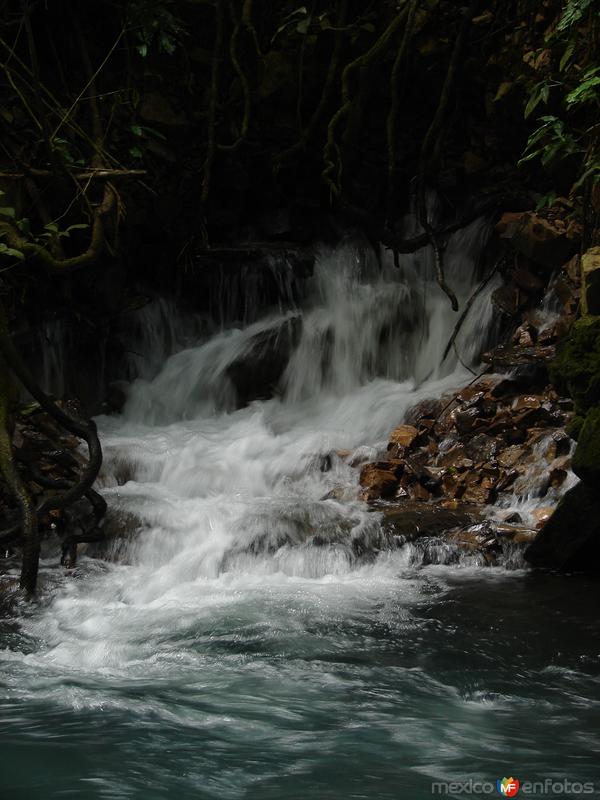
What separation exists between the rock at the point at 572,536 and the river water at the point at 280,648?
0.63ft

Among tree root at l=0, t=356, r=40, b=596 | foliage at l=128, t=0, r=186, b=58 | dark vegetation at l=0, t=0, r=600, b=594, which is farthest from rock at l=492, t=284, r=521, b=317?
tree root at l=0, t=356, r=40, b=596

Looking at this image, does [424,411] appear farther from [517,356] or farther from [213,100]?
[213,100]

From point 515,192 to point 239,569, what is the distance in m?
5.58

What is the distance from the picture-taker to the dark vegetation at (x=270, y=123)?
766 cm

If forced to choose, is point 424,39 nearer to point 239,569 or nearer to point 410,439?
point 410,439

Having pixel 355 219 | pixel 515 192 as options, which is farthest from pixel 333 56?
pixel 515 192

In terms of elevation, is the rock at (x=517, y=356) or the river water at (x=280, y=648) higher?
the rock at (x=517, y=356)

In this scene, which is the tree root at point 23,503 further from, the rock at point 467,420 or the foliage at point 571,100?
the foliage at point 571,100

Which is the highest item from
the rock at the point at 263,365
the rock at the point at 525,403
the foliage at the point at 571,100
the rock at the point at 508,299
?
the foliage at the point at 571,100

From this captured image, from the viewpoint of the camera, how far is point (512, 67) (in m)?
8.27

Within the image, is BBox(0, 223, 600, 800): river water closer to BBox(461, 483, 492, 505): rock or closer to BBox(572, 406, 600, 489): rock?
BBox(572, 406, 600, 489): rock

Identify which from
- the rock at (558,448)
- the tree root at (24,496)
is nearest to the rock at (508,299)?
the rock at (558,448)

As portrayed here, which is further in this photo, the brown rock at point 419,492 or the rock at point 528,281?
the rock at point 528,281

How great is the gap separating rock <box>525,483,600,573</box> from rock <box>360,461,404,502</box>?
142 cm
